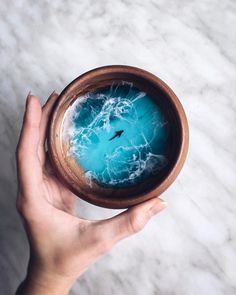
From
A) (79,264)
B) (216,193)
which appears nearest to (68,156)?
(79,264)

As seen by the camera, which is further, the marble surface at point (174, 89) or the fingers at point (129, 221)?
the marble surface at point (174, 89)

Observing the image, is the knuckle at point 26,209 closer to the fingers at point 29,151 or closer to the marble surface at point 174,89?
the fingers at point 29,151

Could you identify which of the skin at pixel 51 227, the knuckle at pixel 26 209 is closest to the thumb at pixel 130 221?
the skin at pixel 51 227

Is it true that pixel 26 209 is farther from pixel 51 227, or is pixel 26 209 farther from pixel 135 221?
pixel 135 221

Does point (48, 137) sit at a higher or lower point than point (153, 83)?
lower

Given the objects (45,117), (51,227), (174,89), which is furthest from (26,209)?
(174,89)

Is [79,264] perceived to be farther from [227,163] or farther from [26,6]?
[26,6]

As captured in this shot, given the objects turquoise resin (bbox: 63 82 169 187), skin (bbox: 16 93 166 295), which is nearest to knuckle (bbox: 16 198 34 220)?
skin (bbox: 16 93 166 295)
